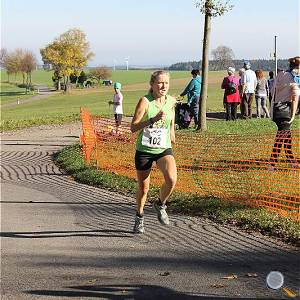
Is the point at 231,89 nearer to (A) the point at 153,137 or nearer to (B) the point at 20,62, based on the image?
(A) the point at 153,137

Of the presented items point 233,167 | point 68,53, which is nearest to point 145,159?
point 233,167

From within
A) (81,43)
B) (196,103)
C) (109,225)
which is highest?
(81,43)

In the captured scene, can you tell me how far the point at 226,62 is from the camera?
244 feet

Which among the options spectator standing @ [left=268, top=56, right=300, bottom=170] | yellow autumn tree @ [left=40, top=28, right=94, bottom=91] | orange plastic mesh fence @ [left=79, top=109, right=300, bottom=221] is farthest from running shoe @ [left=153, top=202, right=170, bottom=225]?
yellow autumn tree @ [left=40, top=28, right=94, bottom=91]

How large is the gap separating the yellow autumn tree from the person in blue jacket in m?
69.0

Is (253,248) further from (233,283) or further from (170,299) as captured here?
(170,299)

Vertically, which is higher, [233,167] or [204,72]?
[204,72]

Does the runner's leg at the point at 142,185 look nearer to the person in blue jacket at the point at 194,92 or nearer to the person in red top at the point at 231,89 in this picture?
the person in blue jacket at the point at 194,92

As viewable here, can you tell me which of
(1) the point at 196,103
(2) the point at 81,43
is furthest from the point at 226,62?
(1) the point at 196,103

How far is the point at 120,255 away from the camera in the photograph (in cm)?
564

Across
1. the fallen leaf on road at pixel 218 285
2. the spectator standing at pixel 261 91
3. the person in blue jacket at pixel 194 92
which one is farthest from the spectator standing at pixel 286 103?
the spectator standing at pixel 261 91

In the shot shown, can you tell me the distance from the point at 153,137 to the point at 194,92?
39.1 ft

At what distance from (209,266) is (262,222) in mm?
1644

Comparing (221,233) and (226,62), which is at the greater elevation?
(226,62)
